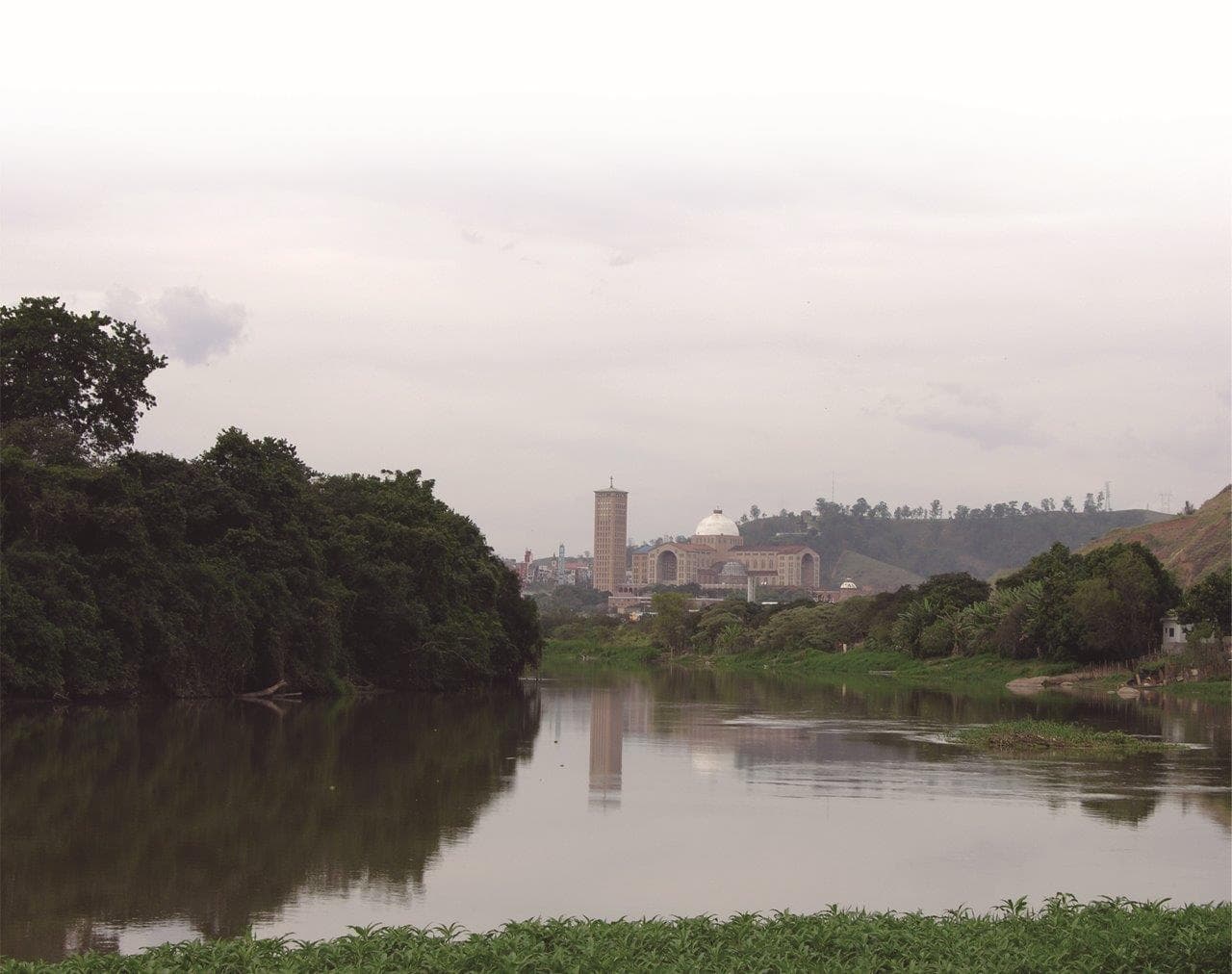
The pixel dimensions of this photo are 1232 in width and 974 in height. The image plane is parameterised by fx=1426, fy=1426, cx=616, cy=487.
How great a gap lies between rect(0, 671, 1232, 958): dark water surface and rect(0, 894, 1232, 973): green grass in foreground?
1655 mm

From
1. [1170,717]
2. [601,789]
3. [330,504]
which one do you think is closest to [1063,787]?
[601,789]

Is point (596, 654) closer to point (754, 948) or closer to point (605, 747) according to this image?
point (605, 747)

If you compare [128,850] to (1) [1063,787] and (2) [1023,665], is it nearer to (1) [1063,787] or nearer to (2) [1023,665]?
(1) [1063,787]

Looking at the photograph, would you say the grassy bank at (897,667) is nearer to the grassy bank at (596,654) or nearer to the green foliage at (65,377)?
the grassy bank at (596,654)

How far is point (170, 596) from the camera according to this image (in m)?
32.9

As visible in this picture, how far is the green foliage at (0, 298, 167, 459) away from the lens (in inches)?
1273

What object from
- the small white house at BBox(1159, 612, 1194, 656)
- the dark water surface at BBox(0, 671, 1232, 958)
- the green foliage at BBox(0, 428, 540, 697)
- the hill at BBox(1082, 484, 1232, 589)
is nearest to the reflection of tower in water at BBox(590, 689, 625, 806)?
the dark water surface at BBox(0, 671, 1232, 958)

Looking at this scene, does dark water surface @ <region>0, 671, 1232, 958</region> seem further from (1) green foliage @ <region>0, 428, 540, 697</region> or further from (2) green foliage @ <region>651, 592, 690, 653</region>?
(2) green foliage @ <region>651, 592, 690, 653</region>

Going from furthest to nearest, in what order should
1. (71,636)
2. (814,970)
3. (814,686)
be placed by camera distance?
1. (814,686)
2. (71,636)
3. (814,970)

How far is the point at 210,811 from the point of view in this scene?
1558 cm

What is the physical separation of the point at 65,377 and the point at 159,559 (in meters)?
4.89

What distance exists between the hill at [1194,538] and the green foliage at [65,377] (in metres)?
58.1

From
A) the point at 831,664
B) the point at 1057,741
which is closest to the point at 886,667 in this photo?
the point at 831,664

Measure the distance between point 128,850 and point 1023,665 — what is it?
51103mm
